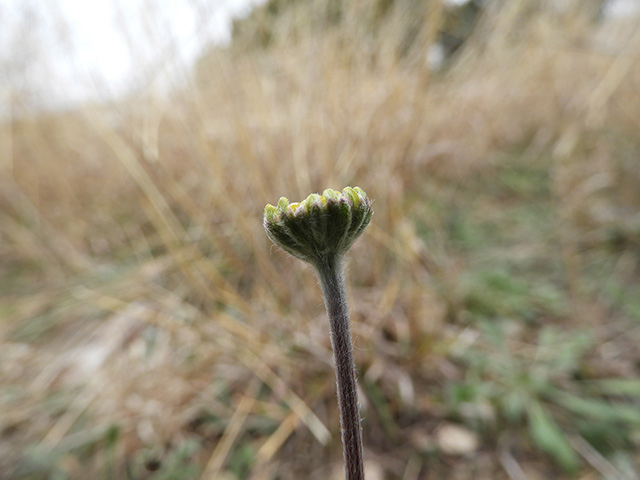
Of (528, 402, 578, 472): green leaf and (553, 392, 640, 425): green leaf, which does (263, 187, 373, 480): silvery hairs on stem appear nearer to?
(528, 402, 578, 472): green leaf

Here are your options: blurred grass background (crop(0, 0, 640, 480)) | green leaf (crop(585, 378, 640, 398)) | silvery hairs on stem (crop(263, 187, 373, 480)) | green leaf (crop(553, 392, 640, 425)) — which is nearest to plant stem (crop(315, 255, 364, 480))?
silvery hairs on stem (crop(263, 187, 373, 480))

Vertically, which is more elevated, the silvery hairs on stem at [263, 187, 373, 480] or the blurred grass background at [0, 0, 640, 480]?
the silvery hairs on stem at [263, 187, 373, 480]

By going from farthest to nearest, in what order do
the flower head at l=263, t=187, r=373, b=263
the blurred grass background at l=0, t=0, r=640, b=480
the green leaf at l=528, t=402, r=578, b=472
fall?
1. the blurred grass background at l=0, t=0, r=640, b=480
2. the green leaf at l=528, t=402, r=578, b=472
3. the flower head at l=263, t=187, r=373, b=263

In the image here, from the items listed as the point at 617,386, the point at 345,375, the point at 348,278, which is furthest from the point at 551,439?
the point at 345,375

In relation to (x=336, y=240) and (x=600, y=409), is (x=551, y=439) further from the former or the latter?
(x=336, y=240)

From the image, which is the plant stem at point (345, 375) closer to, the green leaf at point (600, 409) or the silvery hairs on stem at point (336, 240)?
the silvery hairs on stem at point (336, 240)
